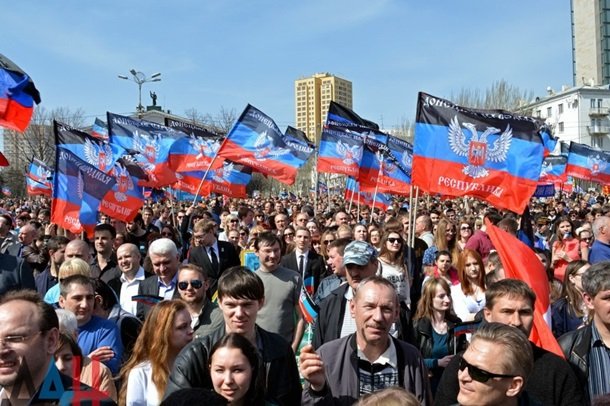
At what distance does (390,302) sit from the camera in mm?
3752

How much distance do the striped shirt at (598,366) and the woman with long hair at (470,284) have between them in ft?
9.14

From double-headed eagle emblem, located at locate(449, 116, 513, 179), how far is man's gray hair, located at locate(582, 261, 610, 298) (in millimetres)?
4125

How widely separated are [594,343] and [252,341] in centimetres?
210

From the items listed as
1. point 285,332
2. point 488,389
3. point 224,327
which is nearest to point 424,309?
point 285,332

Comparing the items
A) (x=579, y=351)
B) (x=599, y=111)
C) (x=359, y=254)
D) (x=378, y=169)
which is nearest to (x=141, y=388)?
(x=359, y=254)

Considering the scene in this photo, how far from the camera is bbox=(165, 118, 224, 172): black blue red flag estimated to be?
16.1 metres

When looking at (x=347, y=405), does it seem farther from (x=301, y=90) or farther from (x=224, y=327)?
(x=301, y=90)

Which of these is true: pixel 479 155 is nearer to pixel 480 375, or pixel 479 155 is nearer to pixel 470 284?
pixel 470 284

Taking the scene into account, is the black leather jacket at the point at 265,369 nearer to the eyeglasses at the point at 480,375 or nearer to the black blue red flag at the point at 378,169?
the eyeglasses at the point at 480,375

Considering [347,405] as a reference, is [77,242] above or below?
above

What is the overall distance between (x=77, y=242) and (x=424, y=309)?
3945mm

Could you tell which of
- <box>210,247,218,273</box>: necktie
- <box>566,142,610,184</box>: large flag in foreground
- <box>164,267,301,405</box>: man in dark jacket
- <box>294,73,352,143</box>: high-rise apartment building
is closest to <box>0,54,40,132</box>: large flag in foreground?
<box>210,247,218,273</box>: necktie

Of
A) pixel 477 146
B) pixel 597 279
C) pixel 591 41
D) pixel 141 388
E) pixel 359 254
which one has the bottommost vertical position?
pixel 141 388

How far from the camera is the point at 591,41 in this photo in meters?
101
